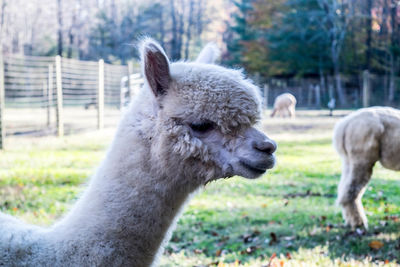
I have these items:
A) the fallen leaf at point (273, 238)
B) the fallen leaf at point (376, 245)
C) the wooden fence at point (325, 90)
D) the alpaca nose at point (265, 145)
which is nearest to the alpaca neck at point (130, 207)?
the alpaca nose at point (265, 145)

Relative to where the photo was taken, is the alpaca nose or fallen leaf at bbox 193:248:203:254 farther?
fallen leaf at bbox 193:248:203:254

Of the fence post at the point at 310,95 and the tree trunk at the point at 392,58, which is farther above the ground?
the tree trunk at the point at 392,58

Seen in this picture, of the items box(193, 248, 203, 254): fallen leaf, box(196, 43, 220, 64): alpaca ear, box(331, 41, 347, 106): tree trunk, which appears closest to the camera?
box(196, 43, 220, 64): alpaca ear

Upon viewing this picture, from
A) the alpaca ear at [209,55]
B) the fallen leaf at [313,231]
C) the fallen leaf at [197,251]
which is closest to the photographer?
the alpaca ear at [209,55]

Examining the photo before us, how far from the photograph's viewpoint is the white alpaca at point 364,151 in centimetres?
582

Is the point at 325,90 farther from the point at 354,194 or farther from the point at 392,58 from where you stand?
the point at 354,194

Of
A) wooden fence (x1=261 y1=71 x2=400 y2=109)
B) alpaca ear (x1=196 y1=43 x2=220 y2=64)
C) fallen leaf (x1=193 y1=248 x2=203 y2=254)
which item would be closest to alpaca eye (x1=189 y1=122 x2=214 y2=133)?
alpaca ear (x1=196 y1=43 x2=220 y2=64)

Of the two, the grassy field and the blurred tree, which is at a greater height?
the blurred tree

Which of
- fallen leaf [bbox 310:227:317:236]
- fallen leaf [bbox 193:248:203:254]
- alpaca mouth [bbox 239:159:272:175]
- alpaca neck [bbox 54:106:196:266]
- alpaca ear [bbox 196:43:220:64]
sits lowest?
fallen leaf [bbox 193:248:203:254]

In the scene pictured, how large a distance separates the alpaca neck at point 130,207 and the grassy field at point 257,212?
29.5 inches

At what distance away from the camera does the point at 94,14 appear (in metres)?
44.2

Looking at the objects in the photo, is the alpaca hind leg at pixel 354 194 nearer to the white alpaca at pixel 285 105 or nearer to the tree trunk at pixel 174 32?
the white alpaca at pixel 285 105

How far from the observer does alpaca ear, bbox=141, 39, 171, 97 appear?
2205mm

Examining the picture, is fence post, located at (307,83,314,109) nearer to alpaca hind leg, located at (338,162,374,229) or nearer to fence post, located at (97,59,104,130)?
fence post, located at (97,59,104,130)
